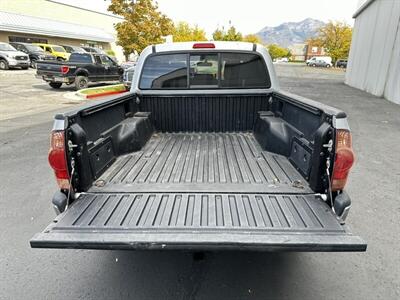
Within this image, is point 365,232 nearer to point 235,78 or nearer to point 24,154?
point 235,78

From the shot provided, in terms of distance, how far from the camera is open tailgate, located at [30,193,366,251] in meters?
1.79

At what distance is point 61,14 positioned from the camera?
119ft

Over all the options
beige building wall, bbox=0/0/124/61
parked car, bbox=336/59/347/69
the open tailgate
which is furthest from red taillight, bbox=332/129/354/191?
parked car, bbox=336/59/347/69

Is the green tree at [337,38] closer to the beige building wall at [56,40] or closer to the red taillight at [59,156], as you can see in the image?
the beige building wall at [56,40]

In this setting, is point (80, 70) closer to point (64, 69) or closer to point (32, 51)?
point (64, 69)

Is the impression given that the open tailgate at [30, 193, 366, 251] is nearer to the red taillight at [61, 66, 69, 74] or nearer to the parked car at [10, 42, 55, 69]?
the red taillight at [61, 66, 69, 74]

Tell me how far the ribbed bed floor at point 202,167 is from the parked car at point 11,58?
24248 millimetres

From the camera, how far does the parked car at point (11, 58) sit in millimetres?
22016

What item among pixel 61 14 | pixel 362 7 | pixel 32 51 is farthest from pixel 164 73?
pixel 61 14

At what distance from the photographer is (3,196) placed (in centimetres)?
408

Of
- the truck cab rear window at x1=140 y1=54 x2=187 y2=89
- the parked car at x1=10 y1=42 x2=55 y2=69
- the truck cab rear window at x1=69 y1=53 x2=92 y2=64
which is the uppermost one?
the parked car at x1=10 y1=42 x2=55 y2=69

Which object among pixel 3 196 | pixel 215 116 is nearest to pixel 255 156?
pixel 215 116

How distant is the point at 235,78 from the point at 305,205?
2.56 m

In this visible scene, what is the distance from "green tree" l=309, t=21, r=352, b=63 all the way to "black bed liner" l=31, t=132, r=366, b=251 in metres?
59.9
